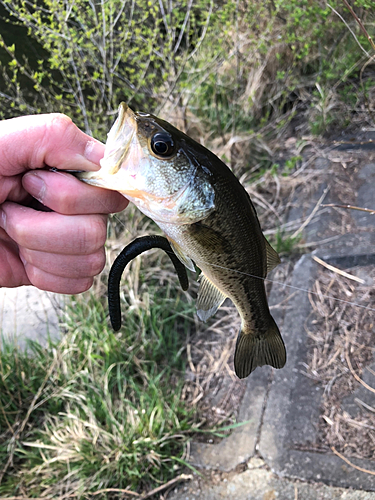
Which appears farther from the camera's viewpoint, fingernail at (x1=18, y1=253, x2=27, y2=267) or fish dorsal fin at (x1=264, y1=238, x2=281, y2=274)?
fingernail at (x1=18, y1=253, x2=27, y2=267)

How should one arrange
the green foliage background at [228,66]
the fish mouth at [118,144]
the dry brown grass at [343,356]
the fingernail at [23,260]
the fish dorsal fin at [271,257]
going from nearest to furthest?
the fish mouth at [118,144] < the fish dorsal fin at [271,257] < the fingernail at [23,260] < the dry brown grass at [343,356] < the green foliage background at [228,66]

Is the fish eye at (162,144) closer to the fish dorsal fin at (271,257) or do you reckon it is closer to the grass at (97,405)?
the fish dorsal fin at (271,257)

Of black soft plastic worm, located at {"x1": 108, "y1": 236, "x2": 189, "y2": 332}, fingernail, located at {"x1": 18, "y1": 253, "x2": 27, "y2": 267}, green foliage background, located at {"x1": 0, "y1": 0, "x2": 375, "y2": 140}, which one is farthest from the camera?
green foliage background, located at {"x1": 0, "y1": 0, "x2": 375, "y2": 140}

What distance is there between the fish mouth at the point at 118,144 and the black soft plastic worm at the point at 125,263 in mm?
206

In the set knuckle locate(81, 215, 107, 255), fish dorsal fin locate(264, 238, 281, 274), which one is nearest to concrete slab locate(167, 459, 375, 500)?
fish dorsal fin locate(264, 238, 281, 274)

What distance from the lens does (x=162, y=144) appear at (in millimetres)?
1164

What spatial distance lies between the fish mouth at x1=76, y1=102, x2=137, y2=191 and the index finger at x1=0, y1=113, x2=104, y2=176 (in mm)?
212

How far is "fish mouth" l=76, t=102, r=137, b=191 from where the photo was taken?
1.14 metres

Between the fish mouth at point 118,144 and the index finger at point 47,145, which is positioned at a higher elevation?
the fish mouth at point 118,144

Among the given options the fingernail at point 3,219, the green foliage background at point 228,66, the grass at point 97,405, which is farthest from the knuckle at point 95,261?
the green foliage background at point 228,66

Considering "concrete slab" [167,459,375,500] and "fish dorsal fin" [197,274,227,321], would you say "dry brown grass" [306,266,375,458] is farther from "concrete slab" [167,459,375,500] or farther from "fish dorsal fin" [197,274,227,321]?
"fish dorsal fin" [197,274,227,321]

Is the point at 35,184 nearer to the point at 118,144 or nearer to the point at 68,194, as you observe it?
the point at 68,194

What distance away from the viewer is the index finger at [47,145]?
133 cm

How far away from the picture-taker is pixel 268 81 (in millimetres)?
5008
